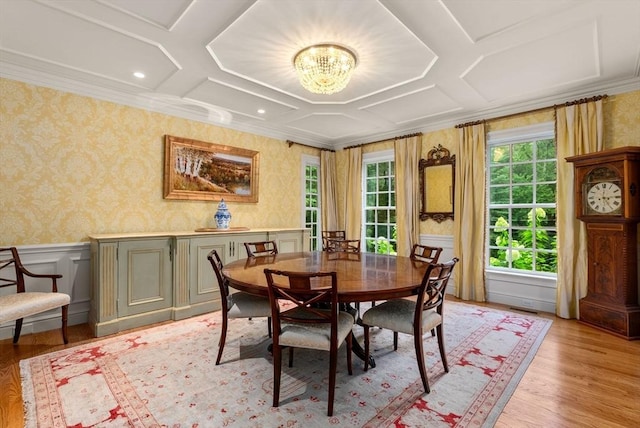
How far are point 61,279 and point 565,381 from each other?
15.7 feet

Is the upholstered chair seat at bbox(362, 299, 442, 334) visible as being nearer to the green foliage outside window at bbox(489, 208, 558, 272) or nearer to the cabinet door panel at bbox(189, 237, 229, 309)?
the cabinet door panel at bbox(189, 237, 229, 309)

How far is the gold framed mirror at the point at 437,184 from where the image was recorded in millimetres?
4719

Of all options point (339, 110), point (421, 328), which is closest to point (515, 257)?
point (421, 328)

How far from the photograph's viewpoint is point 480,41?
101 inches

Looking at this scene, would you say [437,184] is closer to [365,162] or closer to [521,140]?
[521,140]

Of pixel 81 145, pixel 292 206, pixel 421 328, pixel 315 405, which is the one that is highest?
pixel 81 145

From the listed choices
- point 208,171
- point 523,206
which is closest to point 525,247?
point 523,206

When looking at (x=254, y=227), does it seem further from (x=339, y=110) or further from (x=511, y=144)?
(x=511, y=144)

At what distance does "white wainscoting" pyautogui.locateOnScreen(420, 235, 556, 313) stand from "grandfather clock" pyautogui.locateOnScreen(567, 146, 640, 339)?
1.42 feet

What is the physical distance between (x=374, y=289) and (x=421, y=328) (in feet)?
1.85

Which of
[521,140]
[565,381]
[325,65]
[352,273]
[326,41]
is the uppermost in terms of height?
[326,41]

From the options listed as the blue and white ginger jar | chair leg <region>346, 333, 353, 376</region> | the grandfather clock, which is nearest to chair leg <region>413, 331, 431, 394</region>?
chair leg <region>346, 333, 353, 376</region>

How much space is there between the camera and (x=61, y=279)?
3295mm

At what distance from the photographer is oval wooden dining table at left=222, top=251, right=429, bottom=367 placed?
6.34ft
